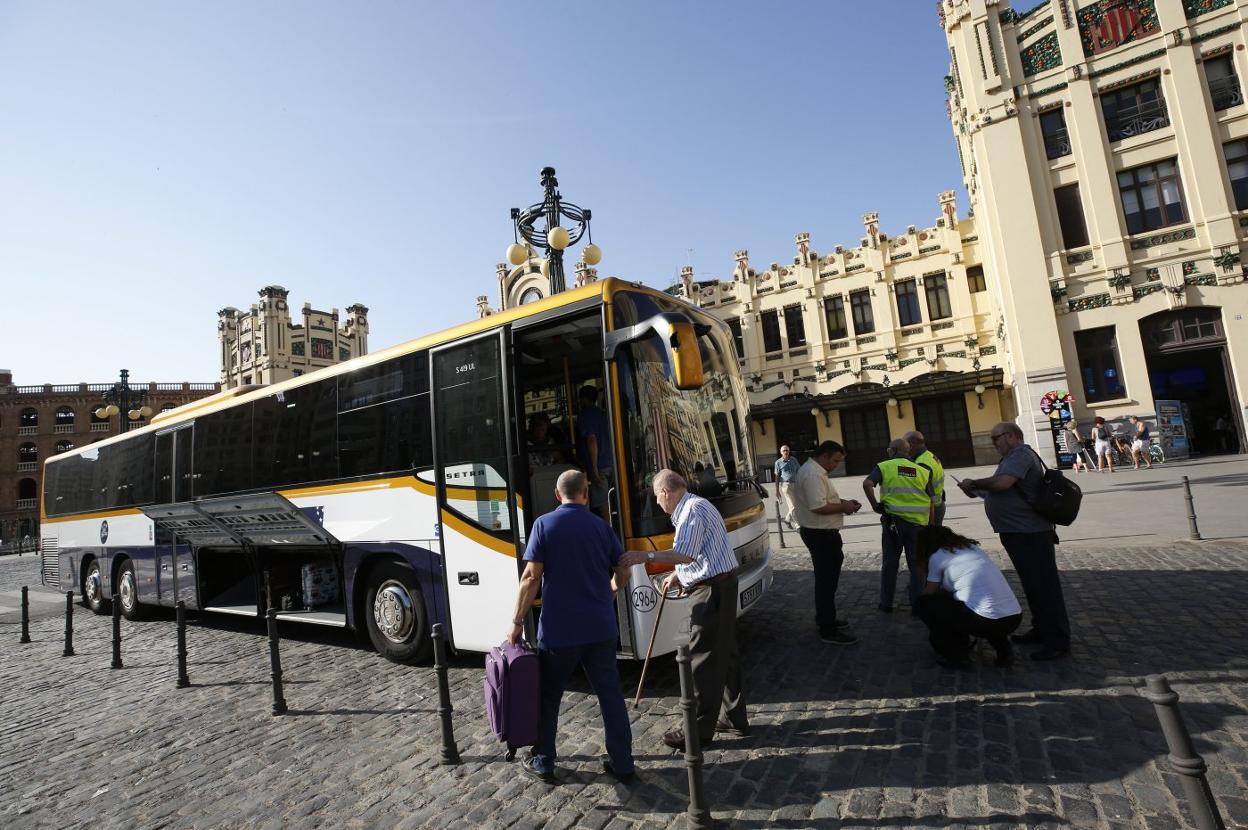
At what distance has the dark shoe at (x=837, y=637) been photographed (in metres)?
5.58

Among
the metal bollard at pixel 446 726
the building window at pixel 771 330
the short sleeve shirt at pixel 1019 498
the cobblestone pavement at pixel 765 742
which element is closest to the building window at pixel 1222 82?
the building window at pixel 771 330

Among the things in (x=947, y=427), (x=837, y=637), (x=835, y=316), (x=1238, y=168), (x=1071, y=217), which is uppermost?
(x=1238, y=168)

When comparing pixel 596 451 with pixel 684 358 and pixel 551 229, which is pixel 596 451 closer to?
pixel 684 358

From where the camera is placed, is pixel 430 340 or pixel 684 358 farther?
pixel 430 340

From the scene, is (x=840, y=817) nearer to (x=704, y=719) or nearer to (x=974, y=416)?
(x=704, y=719)

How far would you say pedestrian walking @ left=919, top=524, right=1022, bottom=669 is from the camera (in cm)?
454

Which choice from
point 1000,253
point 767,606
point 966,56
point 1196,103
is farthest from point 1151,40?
point 767,606

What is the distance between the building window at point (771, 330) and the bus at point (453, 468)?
79.9ft

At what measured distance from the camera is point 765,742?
3916 millimetres

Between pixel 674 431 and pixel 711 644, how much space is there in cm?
177

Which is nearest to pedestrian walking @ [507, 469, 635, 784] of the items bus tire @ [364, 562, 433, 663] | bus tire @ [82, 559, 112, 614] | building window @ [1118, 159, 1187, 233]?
bus tire @ [364, 562, 433, 663]

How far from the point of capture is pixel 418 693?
5457mm

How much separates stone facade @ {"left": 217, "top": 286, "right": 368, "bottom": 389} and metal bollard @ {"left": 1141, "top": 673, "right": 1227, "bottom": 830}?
5311cm

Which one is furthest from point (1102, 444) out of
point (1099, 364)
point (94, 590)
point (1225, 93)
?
point (94, 590)
